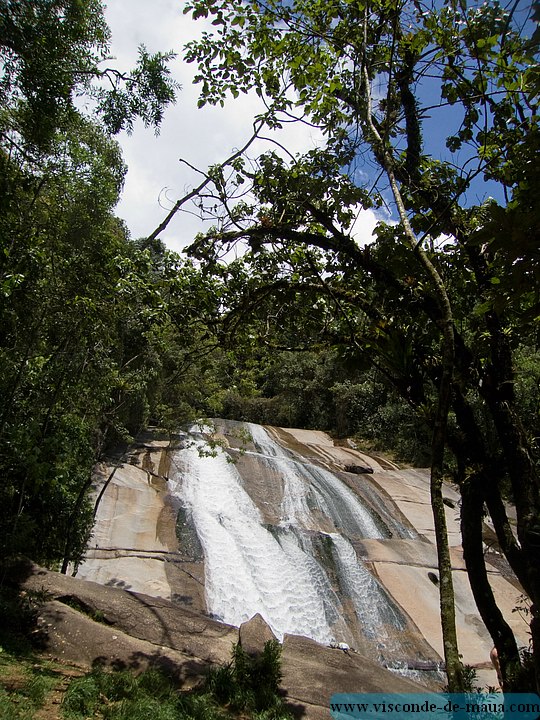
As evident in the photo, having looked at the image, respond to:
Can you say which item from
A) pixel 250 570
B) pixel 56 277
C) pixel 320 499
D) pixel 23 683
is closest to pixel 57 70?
pixel 56 277

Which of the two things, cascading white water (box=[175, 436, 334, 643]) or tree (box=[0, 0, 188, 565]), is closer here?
tree (box=[0, 0, 188, 565])

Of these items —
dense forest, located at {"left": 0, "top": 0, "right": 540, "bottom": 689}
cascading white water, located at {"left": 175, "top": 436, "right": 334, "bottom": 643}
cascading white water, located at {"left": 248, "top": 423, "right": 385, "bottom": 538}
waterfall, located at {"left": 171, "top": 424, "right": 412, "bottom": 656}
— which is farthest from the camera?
cascading white water, located at {"left": 248, "top": 423, "right": 385, "bottom": 538}

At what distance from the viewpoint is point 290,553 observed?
11953 millimetres

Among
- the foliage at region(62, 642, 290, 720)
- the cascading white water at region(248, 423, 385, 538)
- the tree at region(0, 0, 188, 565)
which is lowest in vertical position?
the foliage at region(62, 642, 290, 720)

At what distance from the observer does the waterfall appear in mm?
A: 9953

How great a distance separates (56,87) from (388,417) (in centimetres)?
2205

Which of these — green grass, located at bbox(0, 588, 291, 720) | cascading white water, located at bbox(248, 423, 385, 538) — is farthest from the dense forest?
cascading white water, located at bbox(248, 423, 385, 538)

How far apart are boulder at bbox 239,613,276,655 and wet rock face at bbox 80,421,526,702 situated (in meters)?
2.40

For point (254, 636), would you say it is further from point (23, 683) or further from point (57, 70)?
point (57, 70)

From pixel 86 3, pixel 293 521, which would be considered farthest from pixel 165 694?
pixel 293 521

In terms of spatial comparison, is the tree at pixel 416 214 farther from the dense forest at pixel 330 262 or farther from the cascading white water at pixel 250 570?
the cascading white water at pixel 250 570

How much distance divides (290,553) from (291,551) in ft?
0.30

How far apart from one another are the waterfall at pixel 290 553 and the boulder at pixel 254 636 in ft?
8.23

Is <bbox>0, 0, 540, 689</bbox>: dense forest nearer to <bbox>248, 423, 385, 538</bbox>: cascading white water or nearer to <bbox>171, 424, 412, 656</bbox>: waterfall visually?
<bbox>171, 424, 412, 656</bbox>: waterfall
